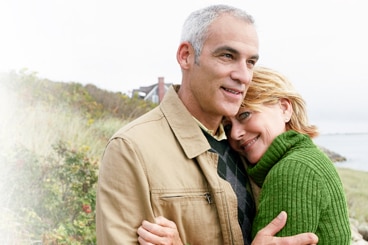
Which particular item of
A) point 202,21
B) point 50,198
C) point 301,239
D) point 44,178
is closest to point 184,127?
point 202,21

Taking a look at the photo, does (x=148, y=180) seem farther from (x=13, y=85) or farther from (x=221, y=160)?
(x=13, y=85)

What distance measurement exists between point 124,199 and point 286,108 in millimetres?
1042

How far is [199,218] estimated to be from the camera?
2328mm

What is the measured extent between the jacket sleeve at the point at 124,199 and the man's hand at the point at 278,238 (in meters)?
0.49

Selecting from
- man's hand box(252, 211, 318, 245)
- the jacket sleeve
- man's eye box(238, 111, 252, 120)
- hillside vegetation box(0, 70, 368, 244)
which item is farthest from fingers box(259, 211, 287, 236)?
hillside vegetation box(0, 70, 368, 244)

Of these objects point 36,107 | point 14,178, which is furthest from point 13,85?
point 14,178

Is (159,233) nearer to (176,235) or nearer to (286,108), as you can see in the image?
(176,235)

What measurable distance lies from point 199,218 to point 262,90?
30.0 inches

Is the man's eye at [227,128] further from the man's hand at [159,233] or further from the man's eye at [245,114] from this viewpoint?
the man's hand at [159,233]

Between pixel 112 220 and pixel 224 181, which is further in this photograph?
pixel 224 181

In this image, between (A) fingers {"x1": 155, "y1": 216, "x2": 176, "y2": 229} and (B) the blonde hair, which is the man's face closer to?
(B) the blonde hair

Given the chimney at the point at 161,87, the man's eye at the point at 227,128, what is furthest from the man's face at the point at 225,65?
the chimney at the point at 161,87

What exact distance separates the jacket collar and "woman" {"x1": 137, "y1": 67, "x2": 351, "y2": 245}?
0.85 ft

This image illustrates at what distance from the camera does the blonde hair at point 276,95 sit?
104 inches
